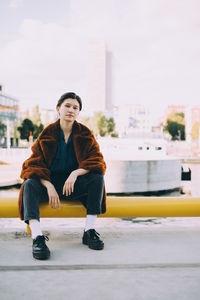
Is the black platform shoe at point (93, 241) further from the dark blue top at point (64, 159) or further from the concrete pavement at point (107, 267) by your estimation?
the dark blue top at point (64, 159)

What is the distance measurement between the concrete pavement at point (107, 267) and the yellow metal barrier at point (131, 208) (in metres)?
0.21

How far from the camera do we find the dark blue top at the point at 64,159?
2732mm

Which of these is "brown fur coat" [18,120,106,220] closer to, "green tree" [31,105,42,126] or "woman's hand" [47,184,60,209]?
"woman's hand" [47,184,60,209]

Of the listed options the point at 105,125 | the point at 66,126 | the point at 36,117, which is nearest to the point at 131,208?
the point at 66,126

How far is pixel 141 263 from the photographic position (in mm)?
2297

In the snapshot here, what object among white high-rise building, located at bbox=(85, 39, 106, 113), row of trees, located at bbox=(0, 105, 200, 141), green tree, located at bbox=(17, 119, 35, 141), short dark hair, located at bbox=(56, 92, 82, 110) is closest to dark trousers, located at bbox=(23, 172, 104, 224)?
short dark hair, located at bbox=(56, 92, 82, 110)

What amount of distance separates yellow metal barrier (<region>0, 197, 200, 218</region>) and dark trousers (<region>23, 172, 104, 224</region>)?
0.53ft

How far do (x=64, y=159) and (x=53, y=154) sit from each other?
118 millimetres

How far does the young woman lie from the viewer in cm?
246

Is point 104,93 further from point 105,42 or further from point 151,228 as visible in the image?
point 151,228

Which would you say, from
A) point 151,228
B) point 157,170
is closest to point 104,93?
point 157,170

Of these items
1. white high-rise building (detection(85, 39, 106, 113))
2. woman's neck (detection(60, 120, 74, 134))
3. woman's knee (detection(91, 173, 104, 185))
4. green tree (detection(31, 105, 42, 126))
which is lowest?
woman's knee (detection(91, 173, 104, 185))

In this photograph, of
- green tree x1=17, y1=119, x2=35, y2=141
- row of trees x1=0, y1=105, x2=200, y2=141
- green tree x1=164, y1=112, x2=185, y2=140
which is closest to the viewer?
green tree x1=17, y1=119, x2=35, y2=141

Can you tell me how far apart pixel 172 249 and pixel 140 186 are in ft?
39.3
